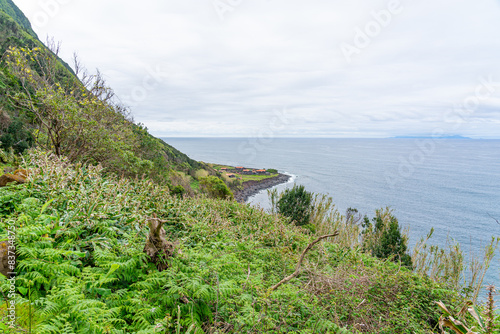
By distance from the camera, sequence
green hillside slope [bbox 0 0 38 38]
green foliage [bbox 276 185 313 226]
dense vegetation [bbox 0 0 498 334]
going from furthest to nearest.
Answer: green hillside slope [bbox 0 0 38 38] → green foliage [bbox 276 185 313 226] → dense vegetation [bbox 0 0 498 334]

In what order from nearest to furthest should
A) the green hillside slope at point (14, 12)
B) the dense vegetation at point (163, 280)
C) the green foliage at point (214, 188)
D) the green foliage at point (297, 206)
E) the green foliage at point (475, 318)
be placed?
the green foliage at point (475, 318)
the dense vegetation at point (163, 280)
the green foliage at point (297, 206)
the green foliage at point (214, 188)
the green hillside slope at point (14, 12)

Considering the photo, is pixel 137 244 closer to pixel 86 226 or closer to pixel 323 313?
pixel 86 226

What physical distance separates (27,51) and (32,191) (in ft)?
15.8

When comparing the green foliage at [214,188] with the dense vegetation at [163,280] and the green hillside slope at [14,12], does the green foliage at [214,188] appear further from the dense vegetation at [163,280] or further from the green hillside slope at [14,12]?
the green hillside slope at [14,12]

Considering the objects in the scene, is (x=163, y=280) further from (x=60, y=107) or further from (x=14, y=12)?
(x=14, y=12)

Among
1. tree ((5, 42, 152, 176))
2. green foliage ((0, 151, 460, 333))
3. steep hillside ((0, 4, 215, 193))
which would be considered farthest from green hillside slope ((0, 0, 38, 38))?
green foliage ((0, 151, 460, 333))

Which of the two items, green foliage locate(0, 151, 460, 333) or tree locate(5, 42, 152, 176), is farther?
tree locate(5, 42, 152, 176)

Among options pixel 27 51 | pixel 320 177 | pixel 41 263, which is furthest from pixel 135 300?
pixel 320 177

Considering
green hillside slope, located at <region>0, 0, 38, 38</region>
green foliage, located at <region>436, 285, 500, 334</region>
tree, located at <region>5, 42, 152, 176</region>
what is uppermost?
green hillside slope, located at <region>0, 0, 38, 38</region>

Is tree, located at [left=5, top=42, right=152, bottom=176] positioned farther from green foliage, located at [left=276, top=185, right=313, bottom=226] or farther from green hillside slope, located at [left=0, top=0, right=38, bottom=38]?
green hillside slope, located at [left=0, top=0, right=38, bottom=38]

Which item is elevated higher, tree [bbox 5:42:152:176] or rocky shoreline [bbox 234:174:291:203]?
tree [bbox 5:42:152:176]

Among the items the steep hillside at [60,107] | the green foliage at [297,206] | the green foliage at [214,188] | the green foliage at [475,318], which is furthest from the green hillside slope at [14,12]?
the green foliage at [475,318]

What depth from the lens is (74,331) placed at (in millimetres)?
2168

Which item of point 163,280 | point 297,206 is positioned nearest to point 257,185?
point 297,206
